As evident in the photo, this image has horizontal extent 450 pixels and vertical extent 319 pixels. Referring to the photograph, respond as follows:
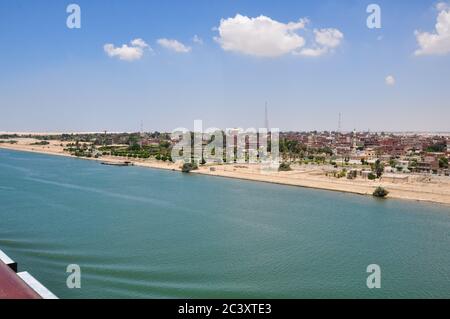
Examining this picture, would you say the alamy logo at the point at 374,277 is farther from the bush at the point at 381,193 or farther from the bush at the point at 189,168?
the bush at the point at 189,168

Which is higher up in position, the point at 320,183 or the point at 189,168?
the point at 189,168

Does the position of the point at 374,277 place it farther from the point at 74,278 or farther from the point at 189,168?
the point at 189,168

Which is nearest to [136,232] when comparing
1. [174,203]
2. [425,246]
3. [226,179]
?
[174,203]

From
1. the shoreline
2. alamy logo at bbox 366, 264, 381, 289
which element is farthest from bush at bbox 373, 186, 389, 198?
alamy logo at bbox 366, 264, 381, 289

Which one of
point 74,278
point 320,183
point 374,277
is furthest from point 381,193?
point 74,278

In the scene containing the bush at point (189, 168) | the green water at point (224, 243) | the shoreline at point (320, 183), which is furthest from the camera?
the bush at point (189, 168)

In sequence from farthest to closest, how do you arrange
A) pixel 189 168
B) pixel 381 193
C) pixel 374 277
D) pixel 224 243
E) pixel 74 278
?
pixel 189 168, pixel 381 193, pixel 224 243, pixel 374 277, pixel 74 278

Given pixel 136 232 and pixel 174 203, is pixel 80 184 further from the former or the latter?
pixel 136 232

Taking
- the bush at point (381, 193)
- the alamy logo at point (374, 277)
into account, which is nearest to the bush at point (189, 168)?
the bush at point (381, 193)

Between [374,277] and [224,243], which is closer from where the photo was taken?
[374,277]
